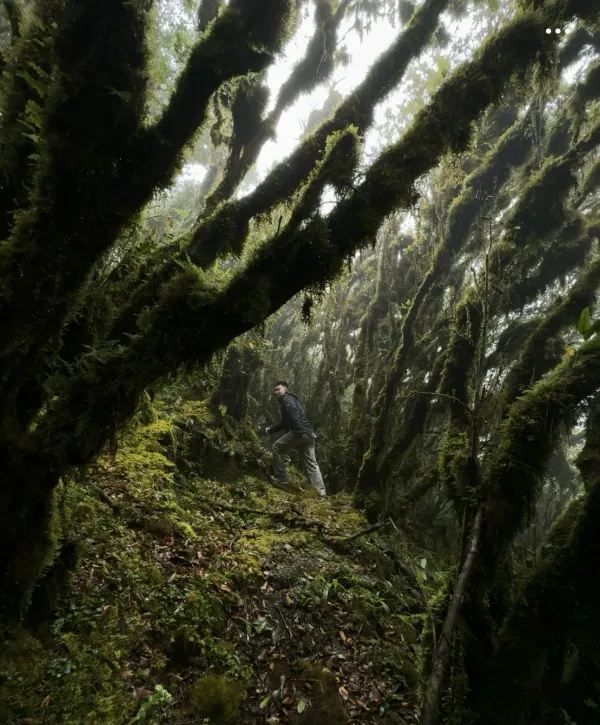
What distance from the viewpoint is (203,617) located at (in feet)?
14.8

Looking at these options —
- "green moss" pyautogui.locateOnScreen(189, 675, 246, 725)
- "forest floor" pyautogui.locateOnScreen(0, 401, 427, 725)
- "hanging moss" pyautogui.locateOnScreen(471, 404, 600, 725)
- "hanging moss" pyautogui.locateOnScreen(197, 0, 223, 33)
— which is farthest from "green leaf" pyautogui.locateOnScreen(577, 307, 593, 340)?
"hanging moss" pyautogui.locateOnScreen(197, 0, 223, 33)

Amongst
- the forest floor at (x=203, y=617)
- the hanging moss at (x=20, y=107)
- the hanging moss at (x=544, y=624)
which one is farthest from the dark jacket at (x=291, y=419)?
the hanging moss at (x=20, y=107)

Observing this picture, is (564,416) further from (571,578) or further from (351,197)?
(351,197)

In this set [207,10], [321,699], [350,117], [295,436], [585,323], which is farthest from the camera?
[295,436]

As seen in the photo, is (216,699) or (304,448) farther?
(304,448)

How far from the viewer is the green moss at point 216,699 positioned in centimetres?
360

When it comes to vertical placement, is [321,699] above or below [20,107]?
below

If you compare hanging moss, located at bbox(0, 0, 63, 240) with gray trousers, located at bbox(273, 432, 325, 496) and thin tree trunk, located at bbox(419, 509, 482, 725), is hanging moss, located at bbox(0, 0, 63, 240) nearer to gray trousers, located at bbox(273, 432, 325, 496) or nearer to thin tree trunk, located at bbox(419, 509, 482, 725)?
thin tree trunk, located at bbox(419, 509, 482, 725)

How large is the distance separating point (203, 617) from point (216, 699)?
35.8 inches

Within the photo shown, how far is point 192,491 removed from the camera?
729 cm

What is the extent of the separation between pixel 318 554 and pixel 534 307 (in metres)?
10.3

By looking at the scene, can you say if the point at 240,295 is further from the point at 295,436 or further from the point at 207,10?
the point at 207,10

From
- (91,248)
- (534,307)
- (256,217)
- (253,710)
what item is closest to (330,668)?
(253,710)

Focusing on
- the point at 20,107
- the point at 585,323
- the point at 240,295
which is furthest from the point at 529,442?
the point at 20,107
